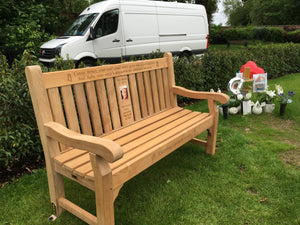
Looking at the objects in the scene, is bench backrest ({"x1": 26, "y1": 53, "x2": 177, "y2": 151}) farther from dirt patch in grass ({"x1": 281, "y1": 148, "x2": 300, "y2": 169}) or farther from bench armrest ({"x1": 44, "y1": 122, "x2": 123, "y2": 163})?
dirt patch in grass ({"x1": 281, "y1": 148, "x2": 300, "y2": 169})

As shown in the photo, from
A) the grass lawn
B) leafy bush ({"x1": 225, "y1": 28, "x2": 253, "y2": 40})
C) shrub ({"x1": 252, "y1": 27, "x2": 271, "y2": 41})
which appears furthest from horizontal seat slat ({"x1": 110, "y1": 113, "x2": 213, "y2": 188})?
leafy bush ({"x1": 225, "y1": 28, "x2": 253, "y2": 40})

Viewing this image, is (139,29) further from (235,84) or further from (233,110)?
(233,110)

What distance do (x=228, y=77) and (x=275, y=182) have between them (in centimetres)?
414

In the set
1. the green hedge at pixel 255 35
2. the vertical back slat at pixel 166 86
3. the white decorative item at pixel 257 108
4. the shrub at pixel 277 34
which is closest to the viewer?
the vertical back slat at pixel 166 86

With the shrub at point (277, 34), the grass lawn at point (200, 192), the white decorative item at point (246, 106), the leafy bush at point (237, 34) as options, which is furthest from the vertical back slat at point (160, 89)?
the leafy bush at point (237, 34)

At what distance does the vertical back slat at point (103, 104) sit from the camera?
233 centimetres

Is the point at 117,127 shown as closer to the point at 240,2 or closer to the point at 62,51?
the point at 62,51

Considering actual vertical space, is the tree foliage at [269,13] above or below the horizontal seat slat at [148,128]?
above

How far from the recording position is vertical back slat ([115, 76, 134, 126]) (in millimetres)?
2549

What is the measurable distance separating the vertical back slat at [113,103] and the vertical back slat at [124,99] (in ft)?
0.21

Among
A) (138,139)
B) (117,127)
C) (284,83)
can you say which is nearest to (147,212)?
(138,139)

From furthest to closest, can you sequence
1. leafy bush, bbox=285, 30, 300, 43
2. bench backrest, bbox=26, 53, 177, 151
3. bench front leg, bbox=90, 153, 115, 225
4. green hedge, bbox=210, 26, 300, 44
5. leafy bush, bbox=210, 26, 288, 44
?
leafy bush, bbox=210, 26, 288, 44, green hedge, bbox=210, 26, 300, 44, leafy bush, bbox=285, 30, 300, 43, bench backrest, bbox=26, 53, 177, 151, bench front leg, bbox=90, 153, 115, 225

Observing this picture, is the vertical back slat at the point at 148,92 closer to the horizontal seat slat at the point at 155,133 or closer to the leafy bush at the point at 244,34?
the horizontal seat slat at the point at 155,133

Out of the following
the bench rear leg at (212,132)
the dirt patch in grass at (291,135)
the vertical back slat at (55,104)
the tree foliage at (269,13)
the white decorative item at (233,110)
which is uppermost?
the tree foliage at (269,13)
